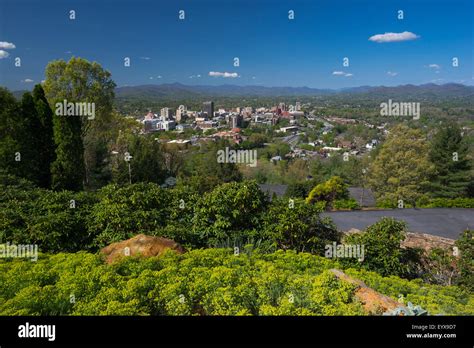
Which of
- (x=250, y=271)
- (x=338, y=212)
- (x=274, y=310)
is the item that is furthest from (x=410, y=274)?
(x=338, y=212)

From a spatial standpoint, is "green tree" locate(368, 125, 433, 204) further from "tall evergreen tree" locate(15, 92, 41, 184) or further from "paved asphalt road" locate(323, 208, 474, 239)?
"tall evergreen tree" locate(15, 92, 41, 184)

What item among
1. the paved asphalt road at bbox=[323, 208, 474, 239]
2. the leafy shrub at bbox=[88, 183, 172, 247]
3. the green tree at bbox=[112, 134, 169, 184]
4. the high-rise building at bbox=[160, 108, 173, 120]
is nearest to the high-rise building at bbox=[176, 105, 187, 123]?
the high-rise building at bbox=[160, 108, 173, 120]

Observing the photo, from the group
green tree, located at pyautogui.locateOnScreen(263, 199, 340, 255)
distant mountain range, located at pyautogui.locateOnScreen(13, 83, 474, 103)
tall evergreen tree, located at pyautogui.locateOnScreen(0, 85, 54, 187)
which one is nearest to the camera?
green tree, located at pyautogui.locateOnScreen(263, 199, 340, 255)

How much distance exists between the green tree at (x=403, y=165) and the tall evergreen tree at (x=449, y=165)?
137 inches

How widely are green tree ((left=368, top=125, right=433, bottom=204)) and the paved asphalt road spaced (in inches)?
134

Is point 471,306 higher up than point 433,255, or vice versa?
point 471,306

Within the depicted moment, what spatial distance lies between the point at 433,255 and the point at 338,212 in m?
5.06

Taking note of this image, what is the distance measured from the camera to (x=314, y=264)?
4918mm

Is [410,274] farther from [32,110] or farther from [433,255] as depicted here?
[32,110]

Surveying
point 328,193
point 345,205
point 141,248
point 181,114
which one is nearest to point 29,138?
point 141,248

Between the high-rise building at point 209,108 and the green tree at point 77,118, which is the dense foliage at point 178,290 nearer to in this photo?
the green tree at point 77,118

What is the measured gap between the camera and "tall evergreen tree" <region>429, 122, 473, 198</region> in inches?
746

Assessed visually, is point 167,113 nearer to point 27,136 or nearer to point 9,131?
point 27,136

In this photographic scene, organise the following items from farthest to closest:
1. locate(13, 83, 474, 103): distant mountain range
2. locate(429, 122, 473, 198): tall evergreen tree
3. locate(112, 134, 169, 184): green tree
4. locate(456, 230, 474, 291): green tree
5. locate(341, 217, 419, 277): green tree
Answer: locate(429, 122, 473, 198): tall evergreen tree < locate(112, 134, 169, 184): green tree < locate(13, 83, 474, 103): distant mountain range < locate(341, 217, 419, 277): green tree < locate(456, 230, 474, 291): green tree
